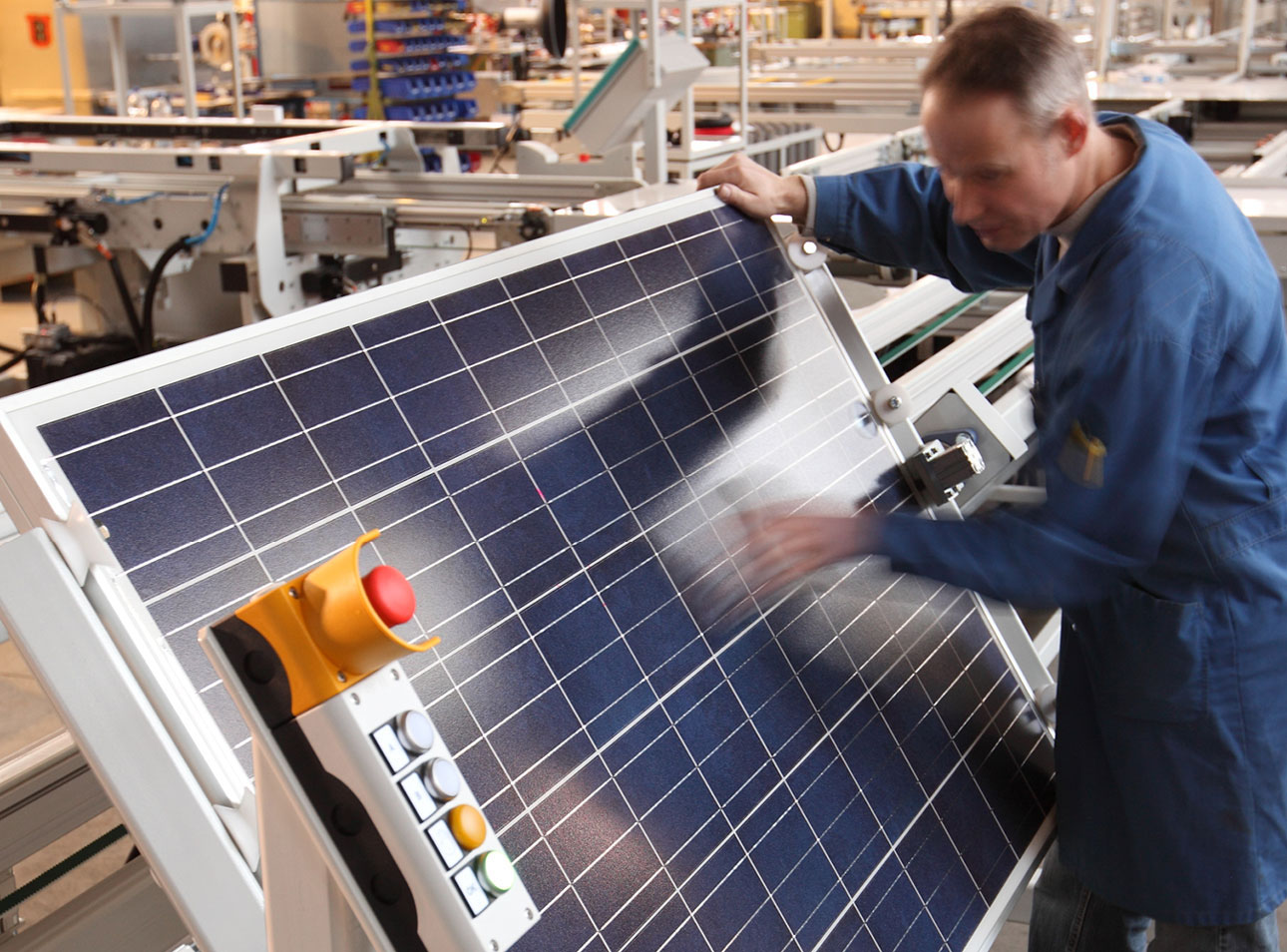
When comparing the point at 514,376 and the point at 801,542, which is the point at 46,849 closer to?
the point at 514,376

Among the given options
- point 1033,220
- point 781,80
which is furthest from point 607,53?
point 1033,220

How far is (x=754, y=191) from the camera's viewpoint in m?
1.83

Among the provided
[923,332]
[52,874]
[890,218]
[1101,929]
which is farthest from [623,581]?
[923,332]

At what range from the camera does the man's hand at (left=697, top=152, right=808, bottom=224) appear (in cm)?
181

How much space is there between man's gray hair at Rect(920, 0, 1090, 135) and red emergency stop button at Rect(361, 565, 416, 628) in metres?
0.90

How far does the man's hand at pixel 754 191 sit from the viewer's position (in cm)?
181

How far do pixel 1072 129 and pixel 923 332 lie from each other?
1622 millimetres

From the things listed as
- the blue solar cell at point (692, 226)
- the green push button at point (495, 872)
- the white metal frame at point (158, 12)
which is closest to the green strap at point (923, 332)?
the blue solar cell at point (692, 226)

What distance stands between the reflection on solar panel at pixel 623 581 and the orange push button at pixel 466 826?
21 cm

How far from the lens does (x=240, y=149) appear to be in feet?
14.9

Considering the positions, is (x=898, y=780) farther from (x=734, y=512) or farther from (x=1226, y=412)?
(x=1226, y=412)

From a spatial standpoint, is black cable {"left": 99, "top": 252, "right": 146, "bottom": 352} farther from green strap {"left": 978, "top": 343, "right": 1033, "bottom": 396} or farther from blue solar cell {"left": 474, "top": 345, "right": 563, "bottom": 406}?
blue solar cell {"left": 474, "top": 345, "right": 563, "bottom": 406}

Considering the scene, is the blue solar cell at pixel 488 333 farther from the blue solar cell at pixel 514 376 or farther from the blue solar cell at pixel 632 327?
the blue solar cell at pixel 632 327

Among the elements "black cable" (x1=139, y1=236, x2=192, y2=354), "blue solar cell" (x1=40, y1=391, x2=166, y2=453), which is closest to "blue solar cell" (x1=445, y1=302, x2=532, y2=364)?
"blue solar cell" (x1=40, y1=391, x2=166, y2=453)
